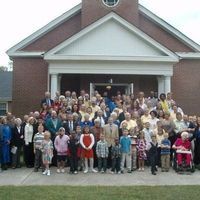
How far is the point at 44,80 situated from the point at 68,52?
280cm

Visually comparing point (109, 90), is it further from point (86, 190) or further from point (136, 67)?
point (86, 190)

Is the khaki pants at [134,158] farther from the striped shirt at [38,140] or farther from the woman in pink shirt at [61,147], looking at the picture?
the striped shirt at [38,140]

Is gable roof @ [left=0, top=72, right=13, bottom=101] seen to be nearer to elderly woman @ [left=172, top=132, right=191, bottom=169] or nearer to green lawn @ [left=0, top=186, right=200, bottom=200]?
elderly woman @ [left=172, top=132, right=191, bottom=169]

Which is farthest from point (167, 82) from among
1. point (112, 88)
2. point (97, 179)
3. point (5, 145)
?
point (97, 179)

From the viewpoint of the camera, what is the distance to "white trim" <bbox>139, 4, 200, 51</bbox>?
21.7 metres

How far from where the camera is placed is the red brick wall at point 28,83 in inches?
846

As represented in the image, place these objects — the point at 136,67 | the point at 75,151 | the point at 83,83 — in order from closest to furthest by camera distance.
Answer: the point at 75,151 < the point at 136,67 < the point at 83,83

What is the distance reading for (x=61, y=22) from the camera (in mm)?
22047

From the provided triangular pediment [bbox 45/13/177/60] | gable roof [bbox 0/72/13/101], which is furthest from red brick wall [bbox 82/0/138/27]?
gable roof [bbox 0/72/13/101]

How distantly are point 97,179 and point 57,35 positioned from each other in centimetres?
1171

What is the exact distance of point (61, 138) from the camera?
13031 mm

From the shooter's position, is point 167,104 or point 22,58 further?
point 22,58

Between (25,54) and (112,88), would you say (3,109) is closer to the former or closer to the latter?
(25,54)

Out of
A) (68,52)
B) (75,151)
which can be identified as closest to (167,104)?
(75,151)
